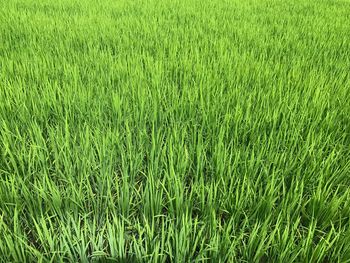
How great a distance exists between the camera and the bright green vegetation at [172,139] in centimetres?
71

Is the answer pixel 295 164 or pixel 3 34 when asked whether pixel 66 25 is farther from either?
pixel 295 164

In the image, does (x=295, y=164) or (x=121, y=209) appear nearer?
(x=121, y=209)

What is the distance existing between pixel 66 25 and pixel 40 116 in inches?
64.2

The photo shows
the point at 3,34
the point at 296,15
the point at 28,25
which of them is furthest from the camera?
the point at 296,15

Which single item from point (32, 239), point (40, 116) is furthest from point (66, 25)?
point (32, 239)

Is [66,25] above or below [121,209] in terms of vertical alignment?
above

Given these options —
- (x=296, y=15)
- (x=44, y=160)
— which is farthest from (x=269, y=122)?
(x=296, y=15)

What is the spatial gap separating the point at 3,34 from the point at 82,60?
3.27ft

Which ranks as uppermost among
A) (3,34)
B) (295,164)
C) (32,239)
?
(3,34)

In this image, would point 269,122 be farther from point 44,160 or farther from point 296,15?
A: point 296,15

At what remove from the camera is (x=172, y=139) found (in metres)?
1.06

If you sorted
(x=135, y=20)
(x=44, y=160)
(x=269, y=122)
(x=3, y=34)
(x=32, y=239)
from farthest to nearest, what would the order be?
(x=135, y=20)
(x=3, y=34)
(x=269, y=122)
(x=44, y=160)
(x=32, y=239)

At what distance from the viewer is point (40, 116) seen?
3.97ft

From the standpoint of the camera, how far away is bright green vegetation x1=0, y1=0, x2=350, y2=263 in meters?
0.71
